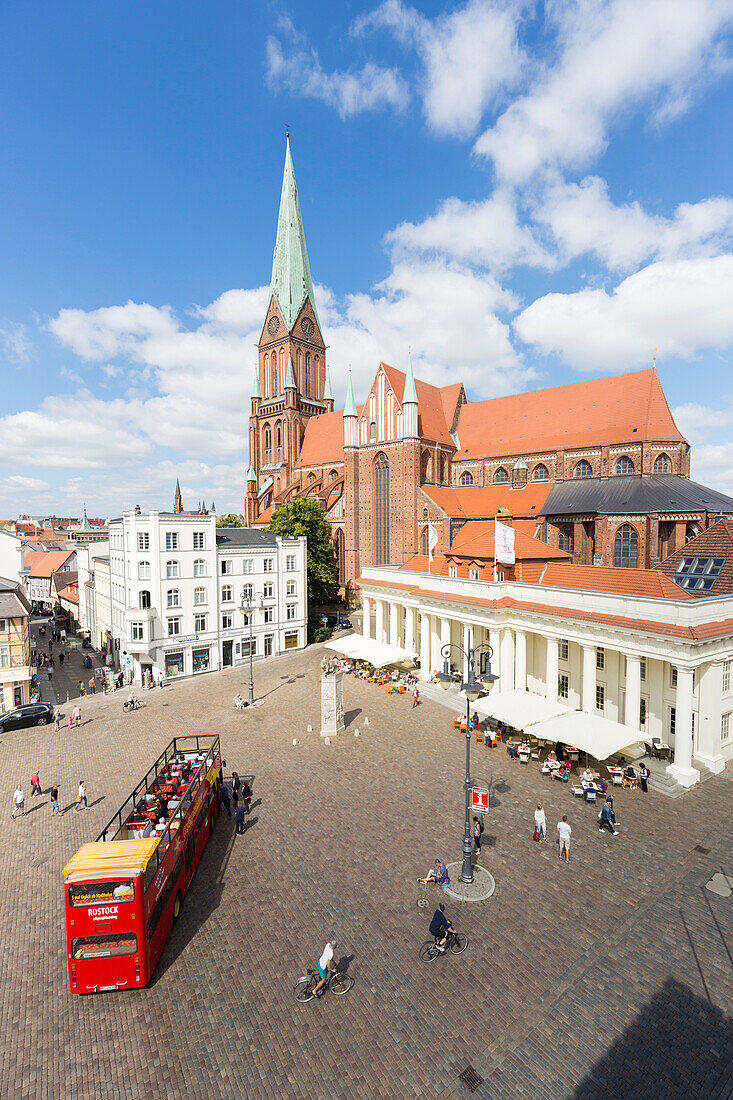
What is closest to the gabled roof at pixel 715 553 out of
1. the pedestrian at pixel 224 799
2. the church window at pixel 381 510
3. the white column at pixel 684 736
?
the white column at pixel 684 736

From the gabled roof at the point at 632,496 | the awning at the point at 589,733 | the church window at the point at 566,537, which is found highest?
the gabled roof at the point at 632,496

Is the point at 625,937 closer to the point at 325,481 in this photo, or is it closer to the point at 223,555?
the point at 223,555

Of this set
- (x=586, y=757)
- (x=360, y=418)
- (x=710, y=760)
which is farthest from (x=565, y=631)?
(x=360, y=418)

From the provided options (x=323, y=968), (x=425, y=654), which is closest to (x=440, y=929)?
(x=323, y=968)

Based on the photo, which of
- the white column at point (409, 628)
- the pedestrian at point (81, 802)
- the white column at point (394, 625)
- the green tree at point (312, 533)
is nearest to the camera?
the pedestrian at point (81, 802)

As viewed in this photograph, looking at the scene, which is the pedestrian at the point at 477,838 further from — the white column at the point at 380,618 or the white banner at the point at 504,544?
the white column at the point at 380,618

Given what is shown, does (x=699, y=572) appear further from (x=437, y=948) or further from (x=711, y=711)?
(x=437, y=948)
